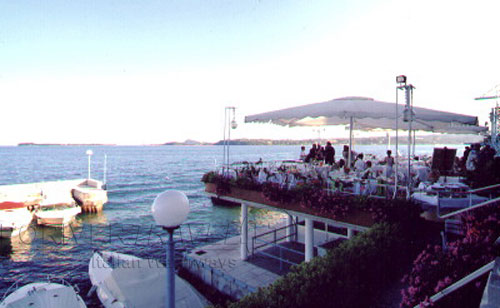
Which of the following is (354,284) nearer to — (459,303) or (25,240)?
(459,303)

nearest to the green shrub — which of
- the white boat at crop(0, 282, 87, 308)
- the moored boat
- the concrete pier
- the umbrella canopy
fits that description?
the umbrella canopy

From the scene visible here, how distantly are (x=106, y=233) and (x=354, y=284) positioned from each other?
95.0 feet

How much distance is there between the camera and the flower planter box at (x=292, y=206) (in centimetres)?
738

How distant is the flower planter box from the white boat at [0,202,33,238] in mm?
23428

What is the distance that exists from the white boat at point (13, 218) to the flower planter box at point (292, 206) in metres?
23.4

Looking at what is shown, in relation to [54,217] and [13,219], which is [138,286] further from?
[54,217]

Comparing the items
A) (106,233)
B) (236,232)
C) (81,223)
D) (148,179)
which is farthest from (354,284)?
(148,179)

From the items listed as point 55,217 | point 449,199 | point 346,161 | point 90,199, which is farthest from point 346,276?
point 90,199

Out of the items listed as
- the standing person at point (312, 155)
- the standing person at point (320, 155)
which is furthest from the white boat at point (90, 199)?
the standing person at point (320, 155)

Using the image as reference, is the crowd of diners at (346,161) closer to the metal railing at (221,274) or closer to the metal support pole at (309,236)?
the metal support pole at (309,236)

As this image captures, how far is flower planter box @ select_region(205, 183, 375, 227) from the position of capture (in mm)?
7376

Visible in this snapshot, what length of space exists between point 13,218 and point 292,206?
2795 centimetres

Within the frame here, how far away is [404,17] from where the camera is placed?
897cm

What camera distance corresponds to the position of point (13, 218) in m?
25.5
